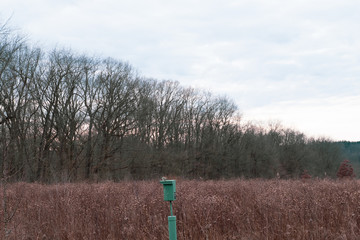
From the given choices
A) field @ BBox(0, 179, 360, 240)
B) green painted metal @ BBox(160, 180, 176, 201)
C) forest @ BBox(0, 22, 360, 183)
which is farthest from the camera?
forest @ BBox(0, 22, 360, 183)

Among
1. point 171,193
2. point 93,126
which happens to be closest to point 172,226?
point 171,193

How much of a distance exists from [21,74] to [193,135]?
27.0 metres

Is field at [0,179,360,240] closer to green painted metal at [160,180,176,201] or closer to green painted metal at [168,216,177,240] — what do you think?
green painted metal at [168,216,177,240]

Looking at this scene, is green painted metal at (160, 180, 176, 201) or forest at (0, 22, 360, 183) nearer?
green painted metal at (160, 180, 176, 201)

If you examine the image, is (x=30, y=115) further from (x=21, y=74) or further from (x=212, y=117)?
(x=212, y=117)

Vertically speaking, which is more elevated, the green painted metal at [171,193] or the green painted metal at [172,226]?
the green painted metal at [171,193]

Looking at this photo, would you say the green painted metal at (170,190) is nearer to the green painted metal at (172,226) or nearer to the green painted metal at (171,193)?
the green painted metal at (171,193)

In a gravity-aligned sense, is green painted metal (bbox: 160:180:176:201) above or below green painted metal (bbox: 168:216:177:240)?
above

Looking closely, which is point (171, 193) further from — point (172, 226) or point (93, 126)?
point (93, 126)

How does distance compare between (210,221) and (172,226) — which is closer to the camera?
(172,226)

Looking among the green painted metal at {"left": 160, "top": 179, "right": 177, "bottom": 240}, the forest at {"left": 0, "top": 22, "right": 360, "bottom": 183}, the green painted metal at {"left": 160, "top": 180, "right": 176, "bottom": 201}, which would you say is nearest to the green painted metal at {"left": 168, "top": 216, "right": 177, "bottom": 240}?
the green painted metal at {"left": 160, "top": 179, "right": 177, "bottom": 240}

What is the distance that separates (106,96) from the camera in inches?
1294

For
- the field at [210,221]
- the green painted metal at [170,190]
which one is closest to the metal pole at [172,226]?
the green painted metal at [170,190]

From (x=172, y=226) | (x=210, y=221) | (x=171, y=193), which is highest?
(x=171, y=193)
